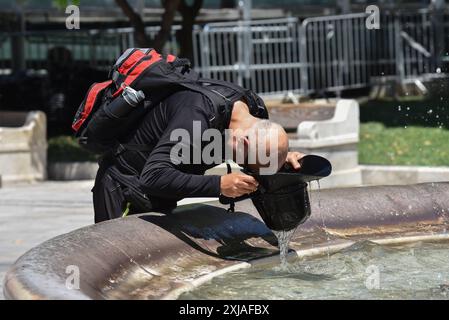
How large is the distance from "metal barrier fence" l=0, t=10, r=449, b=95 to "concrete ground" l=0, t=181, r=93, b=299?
499cm

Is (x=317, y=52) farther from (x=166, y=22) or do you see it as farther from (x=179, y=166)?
(x=179, y=166)

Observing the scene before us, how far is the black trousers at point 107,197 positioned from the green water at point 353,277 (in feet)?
2.19

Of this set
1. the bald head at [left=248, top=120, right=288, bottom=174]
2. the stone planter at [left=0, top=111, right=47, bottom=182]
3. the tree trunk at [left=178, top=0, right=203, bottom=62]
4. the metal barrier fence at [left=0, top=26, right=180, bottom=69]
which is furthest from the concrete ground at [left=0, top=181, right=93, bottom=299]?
the metal barrier fence at [left=0, top=26, right=180, bottom=69]

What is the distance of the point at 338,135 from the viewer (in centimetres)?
1091

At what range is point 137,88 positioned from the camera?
4.70 metres

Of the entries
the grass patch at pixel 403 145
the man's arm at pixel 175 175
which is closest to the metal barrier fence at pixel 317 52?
the grass patch at pixel 403 145

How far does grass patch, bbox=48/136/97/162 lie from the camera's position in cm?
1313

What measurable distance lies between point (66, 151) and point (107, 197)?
8848 mm

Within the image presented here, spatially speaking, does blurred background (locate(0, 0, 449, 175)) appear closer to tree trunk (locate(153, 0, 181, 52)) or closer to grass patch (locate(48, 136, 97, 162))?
grass patch (locate(48, 136, 97, 162))

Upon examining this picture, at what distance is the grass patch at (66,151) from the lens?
1313cm

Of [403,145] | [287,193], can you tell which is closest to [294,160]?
[287,193]

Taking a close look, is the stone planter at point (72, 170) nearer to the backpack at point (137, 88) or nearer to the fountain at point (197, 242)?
the fountain at point (197, 242)

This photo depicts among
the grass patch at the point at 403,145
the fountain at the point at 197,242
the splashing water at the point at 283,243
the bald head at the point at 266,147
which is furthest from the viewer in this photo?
the grass patch at the point at 403,145
